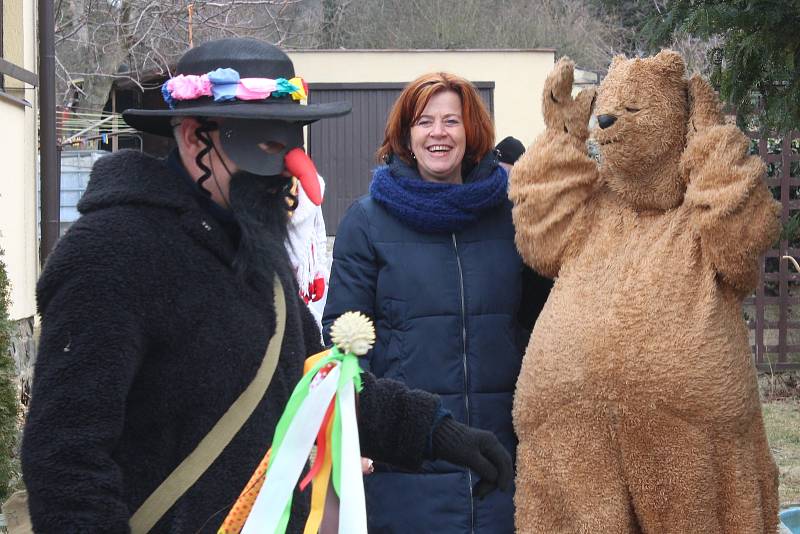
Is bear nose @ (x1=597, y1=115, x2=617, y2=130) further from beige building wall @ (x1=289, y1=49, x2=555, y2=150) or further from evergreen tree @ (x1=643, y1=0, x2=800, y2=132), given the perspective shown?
beige building wall @ (x1=289, y1=49, x2=555, y2=150)

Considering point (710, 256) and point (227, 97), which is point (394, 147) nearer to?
point (710, 256)

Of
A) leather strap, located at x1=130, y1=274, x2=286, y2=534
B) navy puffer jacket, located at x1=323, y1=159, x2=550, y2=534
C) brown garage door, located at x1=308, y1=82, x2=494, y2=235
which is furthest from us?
brown garage door, located at x1=308, y1=82, x2=494, y2=235

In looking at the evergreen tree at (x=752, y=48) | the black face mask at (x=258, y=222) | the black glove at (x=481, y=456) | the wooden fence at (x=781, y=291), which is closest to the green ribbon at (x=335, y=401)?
the black face mask at (x=258, y=222)

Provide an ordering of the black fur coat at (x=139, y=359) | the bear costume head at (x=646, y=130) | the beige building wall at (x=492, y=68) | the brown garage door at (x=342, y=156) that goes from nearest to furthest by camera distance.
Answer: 1. the black fur coat at (x=139, y=359)
2. the bear costume head at (x=646, y=130)
3. the beige building wall at (x=492, y=68)
4. the brown garage door at (x=342, y=156)

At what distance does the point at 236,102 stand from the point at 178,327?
18.8 inches

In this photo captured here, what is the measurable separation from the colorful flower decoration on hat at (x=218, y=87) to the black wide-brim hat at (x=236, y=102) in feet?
0.04

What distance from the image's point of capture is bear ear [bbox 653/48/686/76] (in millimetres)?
3205

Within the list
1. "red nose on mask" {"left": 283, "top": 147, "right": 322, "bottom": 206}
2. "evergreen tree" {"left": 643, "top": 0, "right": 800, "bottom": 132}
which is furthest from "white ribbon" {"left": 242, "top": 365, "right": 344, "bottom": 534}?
"evergreen tree" {"left": 643, "top": 0, "right": 800, "bottom": 132}

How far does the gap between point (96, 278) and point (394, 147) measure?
5.86 ft

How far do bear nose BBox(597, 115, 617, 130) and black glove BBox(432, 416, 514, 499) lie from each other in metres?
1.17

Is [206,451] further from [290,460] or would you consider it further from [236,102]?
[236,102]

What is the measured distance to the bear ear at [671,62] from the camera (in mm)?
3205

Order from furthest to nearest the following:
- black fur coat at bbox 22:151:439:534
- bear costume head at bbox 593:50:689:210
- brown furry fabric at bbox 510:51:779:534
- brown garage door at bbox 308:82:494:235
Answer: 1. brown garage door at bbox 308:82:494:235
2. bear costume head at bbox 593:50:689:210
3. brown furry fabric at bbox 510:51:779:534
4. black fur coat at bbox 22:151:439:534

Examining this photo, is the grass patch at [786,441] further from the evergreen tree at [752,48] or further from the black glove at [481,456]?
the black glove at [481,456]
